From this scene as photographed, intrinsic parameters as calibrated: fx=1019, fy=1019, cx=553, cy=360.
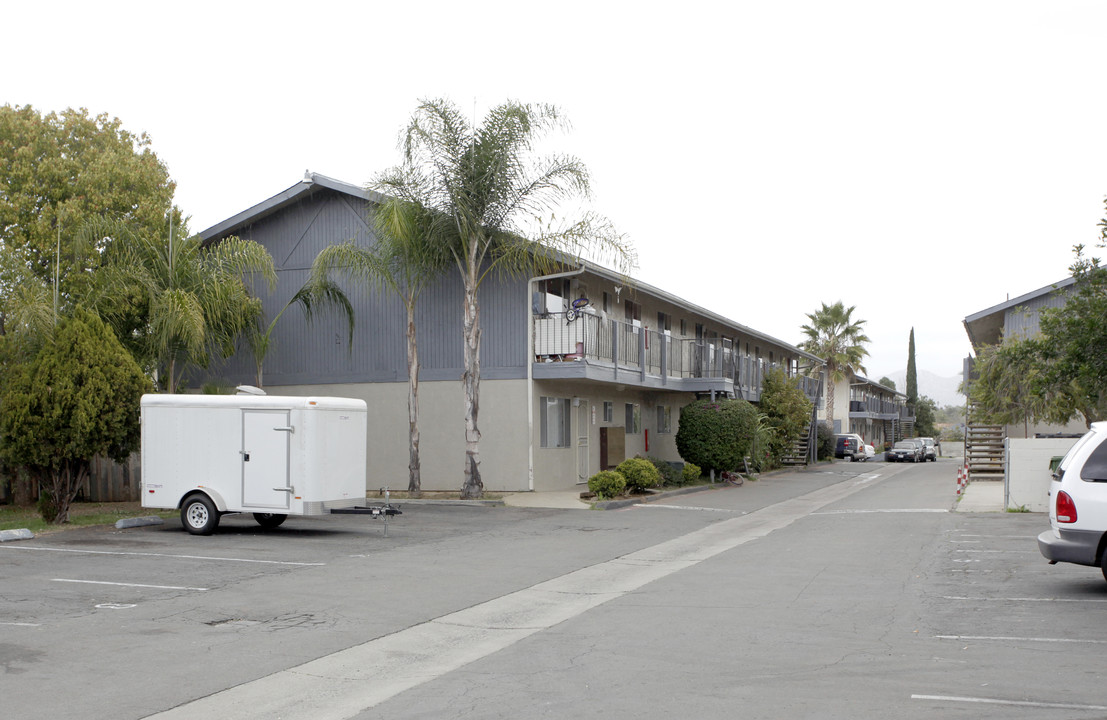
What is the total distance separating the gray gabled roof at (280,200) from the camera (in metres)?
25.2

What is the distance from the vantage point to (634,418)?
106ft

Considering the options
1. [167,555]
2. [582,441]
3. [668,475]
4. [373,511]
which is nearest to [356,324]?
[582,441]

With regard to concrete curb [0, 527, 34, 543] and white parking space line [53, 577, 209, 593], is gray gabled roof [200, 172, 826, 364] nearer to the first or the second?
concrete curb [0, 527, 34, 543]

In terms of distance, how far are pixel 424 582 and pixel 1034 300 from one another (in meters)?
28.1

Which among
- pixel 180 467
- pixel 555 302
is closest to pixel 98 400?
pixel 180 467

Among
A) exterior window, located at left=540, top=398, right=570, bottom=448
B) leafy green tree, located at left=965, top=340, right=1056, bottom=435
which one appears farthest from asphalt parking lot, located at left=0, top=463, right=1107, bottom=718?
leafy green tree, located at left=965, top=340, right=1056, bottom=435

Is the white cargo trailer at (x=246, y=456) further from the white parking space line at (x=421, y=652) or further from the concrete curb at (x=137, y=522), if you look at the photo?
the white parking space line at (x=421, y=652)

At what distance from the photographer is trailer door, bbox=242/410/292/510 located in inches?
633

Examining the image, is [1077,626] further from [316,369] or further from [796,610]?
[316,369]

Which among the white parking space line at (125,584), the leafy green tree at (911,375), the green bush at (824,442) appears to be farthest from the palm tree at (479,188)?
the leafy green tree at (911,375)

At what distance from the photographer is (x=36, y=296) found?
715 inches

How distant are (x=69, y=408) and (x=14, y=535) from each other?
2248mm

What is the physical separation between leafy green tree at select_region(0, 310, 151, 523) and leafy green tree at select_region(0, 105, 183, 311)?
25.8ft

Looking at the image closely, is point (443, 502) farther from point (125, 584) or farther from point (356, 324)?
point (125, 584)
